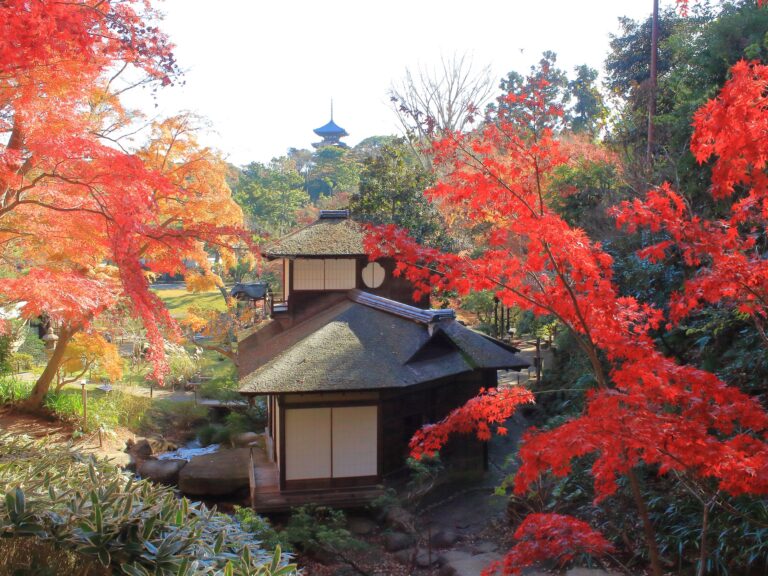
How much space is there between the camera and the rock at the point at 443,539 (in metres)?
9.80

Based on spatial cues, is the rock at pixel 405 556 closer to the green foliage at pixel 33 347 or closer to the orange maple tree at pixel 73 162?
the orange maple tree at pixel 73 162

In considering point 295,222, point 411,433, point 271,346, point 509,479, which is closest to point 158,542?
point 509,479

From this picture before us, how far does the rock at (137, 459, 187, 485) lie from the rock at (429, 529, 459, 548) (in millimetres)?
5816

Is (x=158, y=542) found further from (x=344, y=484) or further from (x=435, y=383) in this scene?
(x=435, y=383)

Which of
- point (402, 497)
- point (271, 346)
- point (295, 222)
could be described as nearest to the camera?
point (402, 497)

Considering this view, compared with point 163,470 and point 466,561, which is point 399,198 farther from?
point 466,561

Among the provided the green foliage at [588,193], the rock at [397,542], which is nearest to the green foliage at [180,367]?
the green foliage at [588,193]

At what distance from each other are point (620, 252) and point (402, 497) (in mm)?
7363

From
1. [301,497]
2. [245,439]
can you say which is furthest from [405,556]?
[245,439]

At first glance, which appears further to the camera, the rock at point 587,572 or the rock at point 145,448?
the rock at point 145,448

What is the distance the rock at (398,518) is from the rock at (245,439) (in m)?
5.38

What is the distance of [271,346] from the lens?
14.2 metres

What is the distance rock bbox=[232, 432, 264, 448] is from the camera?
50.7 feet

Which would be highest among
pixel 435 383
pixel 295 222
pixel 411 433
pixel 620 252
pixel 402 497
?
pixel 295 222
